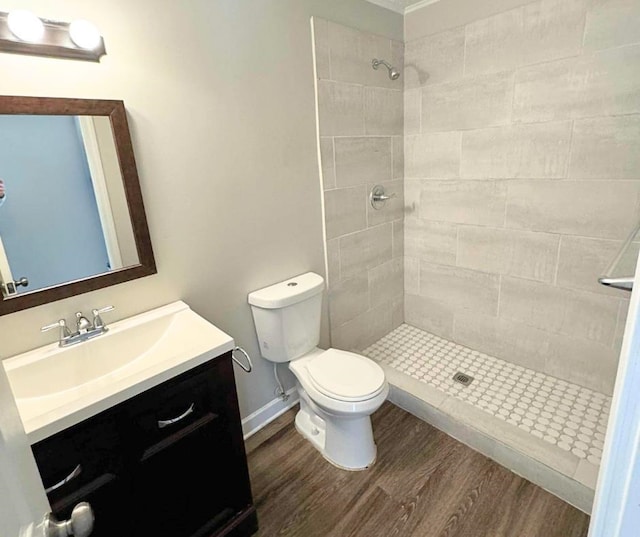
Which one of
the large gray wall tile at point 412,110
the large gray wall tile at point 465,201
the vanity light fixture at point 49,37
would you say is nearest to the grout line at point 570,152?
the large gray wall tile at point 465,201

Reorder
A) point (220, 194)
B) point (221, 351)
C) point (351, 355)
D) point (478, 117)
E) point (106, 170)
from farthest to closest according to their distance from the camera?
point (478, 117)
point (351, 355)
point (220, 194)
point (106, 170)
point (221, 351)

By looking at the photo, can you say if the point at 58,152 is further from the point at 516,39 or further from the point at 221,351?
the point at 516,39

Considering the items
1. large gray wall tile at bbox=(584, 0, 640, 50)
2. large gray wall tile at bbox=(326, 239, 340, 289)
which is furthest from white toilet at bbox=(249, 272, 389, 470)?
large gray wall tile at bbox=(584, 0, 640, 50)

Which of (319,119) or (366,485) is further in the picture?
(319,119)

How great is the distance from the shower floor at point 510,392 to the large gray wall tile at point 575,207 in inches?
36.3

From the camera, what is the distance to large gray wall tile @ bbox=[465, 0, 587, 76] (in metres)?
1.82

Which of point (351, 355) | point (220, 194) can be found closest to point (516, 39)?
point (220, 194)

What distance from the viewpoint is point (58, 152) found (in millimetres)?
1296

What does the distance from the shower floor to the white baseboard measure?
63cm

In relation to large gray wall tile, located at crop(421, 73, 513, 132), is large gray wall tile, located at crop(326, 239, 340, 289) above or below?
below

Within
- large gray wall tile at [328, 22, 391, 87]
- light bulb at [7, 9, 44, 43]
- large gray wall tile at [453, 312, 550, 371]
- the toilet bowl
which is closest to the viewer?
light bulb at [7, 9, 44, 43]

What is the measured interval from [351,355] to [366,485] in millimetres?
599

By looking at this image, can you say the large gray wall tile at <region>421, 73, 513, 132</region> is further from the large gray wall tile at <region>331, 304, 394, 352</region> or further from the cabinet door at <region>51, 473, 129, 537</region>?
the cabinet door at <region>51, 473, 129, 537</region>

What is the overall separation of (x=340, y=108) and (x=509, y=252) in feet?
4.40
